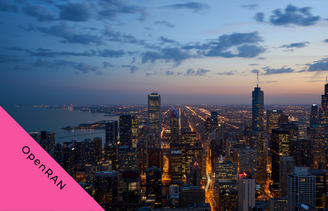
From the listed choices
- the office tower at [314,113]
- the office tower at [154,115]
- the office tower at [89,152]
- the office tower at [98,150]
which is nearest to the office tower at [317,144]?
the office tower at [314,113]

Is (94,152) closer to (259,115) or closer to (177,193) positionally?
(177,193)

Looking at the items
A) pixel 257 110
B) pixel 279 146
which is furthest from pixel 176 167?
pixel 257 110

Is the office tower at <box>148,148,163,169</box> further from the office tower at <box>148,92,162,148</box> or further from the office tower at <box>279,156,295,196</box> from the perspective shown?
the office tower at <box>279,156,295,196</box>

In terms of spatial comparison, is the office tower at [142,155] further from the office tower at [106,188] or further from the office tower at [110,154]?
the office tower at [106,188]

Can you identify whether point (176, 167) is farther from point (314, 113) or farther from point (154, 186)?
point (314, 113)

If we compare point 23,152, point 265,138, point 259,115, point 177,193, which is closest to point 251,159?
point 265,138

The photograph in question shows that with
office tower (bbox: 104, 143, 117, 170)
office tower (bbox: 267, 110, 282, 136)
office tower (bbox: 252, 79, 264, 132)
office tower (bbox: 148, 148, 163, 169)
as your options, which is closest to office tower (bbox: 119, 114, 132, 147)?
office tower (bbox: 104, 143, 117, 170)
